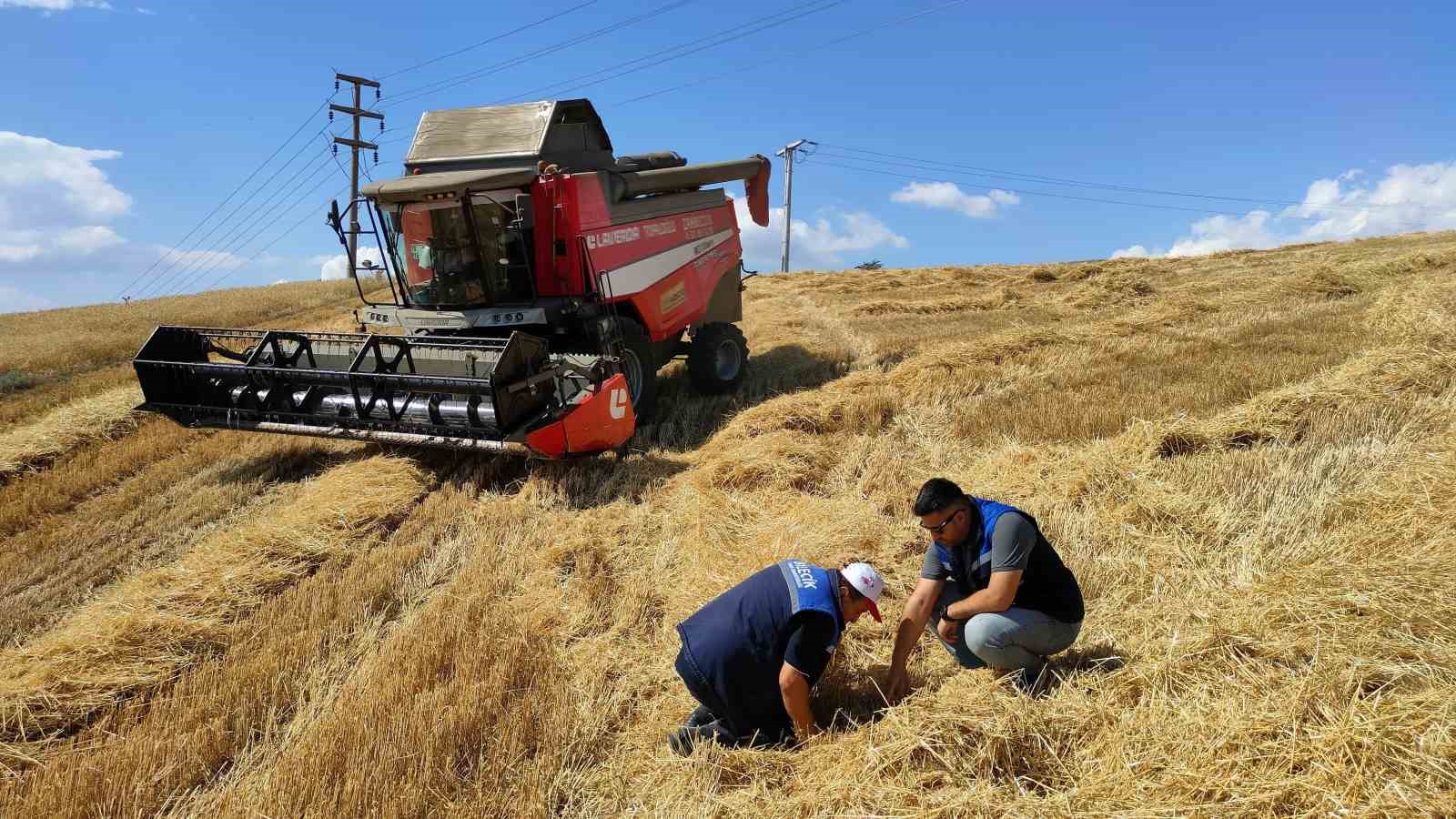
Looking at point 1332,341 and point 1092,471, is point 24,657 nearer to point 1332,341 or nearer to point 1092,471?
point 1092,471

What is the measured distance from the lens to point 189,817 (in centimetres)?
263

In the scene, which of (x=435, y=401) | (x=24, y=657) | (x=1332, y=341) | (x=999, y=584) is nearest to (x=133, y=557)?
(x=24, y=657)

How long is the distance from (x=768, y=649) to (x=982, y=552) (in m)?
0.92

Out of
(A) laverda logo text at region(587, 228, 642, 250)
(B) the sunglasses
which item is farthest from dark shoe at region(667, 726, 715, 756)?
(A) laverda logo text at region(587, 228, 642, 250)

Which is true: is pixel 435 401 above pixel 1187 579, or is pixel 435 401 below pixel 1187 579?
above

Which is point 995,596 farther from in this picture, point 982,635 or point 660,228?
point 660,228

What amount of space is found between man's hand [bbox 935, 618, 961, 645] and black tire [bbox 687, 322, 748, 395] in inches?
239

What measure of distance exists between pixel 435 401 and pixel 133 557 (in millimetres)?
2127

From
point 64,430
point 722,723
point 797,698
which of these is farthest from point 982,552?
point 64,430

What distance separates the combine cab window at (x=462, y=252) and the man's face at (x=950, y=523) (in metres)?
5.36

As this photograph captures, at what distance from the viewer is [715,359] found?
29.9 ft

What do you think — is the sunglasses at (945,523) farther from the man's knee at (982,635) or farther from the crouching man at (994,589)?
the man's knee at (982,635)

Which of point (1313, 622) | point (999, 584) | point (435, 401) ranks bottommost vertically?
point (1313, 622)

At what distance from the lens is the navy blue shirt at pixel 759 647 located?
9.00 feet
